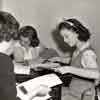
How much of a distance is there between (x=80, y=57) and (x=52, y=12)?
50cm

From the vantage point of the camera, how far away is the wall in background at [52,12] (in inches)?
69.2

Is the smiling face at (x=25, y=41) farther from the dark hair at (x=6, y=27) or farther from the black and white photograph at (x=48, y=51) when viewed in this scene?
the dark hair at (x=6, y=27)

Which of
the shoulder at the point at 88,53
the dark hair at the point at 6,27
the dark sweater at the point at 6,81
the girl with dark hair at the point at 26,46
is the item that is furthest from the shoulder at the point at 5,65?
the girl with dark hair at the point at 26,46

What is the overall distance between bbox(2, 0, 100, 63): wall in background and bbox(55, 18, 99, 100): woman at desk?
11.5 inches

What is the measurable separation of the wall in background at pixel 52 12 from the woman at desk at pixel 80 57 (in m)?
0.29

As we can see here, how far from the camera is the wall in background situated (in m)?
1.76

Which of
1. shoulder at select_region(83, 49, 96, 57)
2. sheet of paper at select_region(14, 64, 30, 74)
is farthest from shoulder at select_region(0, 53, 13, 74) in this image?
shoulder at select_region(83, 49, 96, 57)

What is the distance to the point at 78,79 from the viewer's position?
137 centimetres

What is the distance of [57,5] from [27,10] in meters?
0.21

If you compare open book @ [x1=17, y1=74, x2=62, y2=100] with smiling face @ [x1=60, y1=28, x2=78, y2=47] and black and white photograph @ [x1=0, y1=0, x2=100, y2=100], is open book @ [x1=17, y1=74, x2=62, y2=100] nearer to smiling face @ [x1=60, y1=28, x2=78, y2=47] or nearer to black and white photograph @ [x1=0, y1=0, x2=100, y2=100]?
black and white photograph @ [x1=0, y1=0, x2=100, y2=100]

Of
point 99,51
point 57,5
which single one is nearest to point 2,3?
point 57,5

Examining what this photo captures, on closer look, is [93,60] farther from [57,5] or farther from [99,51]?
[57,5]

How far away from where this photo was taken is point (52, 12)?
1806mm

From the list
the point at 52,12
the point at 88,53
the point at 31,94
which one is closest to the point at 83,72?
the point at 88,53
